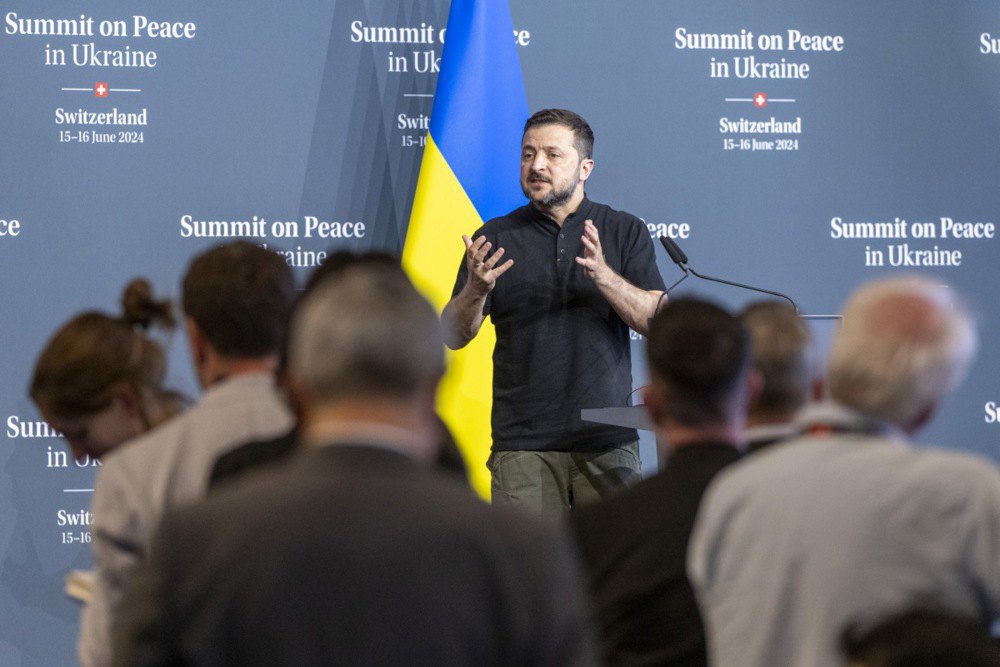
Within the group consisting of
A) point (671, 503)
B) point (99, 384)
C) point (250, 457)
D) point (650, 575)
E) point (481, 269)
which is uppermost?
point (481, 269)

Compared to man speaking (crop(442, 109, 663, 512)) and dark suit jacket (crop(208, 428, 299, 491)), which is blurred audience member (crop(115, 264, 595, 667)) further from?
man speaking (crop(442, 109, 663, 512))

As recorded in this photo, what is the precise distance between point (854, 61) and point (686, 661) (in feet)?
13.5

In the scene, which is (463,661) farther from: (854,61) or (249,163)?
(854,61)

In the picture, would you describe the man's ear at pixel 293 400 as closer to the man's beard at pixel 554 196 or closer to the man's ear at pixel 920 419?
the man's ear at pixel 920 419

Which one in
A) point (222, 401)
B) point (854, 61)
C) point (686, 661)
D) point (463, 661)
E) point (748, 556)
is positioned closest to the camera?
point (463, 661)

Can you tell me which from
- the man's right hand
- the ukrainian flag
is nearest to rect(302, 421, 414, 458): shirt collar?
the man's right hand

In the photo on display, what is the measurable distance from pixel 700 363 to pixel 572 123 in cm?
266

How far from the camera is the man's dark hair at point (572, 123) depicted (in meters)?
4.49

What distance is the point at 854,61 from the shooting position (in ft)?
17.9

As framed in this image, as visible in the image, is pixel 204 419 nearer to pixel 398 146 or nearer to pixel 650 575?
pixel 650 575

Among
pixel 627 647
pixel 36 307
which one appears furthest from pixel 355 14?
pixel 627 647

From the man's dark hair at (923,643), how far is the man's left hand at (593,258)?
279cm

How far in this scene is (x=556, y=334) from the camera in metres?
4.41

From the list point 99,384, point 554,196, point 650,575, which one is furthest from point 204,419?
point 554,196
